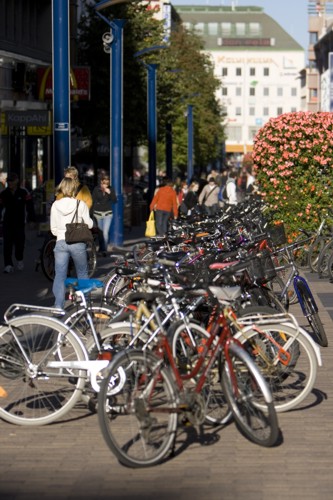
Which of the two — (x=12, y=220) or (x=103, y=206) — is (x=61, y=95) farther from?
(x=103, y=206)

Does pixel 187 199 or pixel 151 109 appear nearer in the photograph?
pixel 187 199

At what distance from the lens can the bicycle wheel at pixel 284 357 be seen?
8.91 m

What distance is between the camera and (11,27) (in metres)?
40.2

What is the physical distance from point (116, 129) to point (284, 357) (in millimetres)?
22081

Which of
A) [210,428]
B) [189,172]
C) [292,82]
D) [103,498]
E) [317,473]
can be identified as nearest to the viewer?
[103,498]

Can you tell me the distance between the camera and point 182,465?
7.61m

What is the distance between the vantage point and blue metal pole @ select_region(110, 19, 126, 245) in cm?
3066

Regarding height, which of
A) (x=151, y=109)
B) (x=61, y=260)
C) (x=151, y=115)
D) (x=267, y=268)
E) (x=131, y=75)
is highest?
(x=131, y=75)

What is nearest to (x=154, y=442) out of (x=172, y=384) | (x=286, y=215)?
(x=172, y=384)

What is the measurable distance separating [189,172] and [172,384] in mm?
59102

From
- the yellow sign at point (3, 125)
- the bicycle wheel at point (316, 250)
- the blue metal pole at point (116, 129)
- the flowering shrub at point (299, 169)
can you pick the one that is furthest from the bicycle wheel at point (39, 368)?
the yellow sign at point (3, 125)

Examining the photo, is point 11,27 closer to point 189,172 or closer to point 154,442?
point 189,172

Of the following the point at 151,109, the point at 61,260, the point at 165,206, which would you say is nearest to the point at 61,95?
the point at 61,260

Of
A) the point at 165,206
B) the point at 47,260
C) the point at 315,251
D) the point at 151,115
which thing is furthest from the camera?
the point at 151,115
